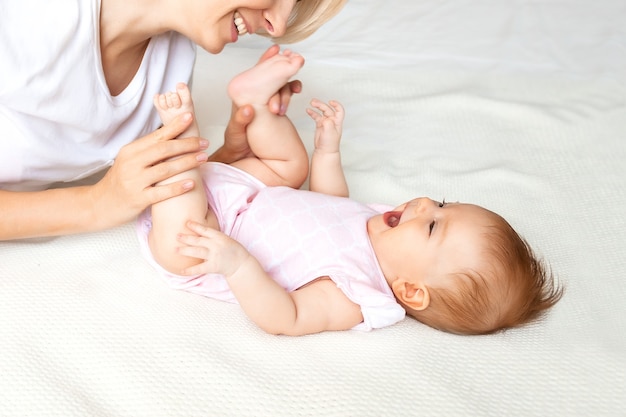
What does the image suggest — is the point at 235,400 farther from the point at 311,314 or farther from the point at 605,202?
the point at 605,202

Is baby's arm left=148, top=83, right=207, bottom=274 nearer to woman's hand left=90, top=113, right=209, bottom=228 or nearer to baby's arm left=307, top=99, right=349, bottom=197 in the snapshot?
woman's hand left=90, top=113, right=209, bottom=228

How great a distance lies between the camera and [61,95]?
123cm

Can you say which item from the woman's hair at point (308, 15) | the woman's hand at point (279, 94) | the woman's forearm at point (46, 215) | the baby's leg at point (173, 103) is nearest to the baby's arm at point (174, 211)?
the baby's leg at point (173, 103)

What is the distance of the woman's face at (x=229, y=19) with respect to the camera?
123cm

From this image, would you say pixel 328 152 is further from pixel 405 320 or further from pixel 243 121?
pixel 405 320

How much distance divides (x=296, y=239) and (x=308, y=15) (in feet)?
1.46

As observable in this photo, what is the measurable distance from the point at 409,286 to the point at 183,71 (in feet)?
1.97

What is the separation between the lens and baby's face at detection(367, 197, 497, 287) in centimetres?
123

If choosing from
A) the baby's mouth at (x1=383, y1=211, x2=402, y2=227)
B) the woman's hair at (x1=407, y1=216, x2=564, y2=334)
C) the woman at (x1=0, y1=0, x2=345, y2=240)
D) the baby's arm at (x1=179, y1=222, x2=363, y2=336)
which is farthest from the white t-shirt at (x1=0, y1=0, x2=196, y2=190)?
the woman's hair at (x1=407, y1=216, x2=564, y2=334)

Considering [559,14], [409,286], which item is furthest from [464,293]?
[559,14]

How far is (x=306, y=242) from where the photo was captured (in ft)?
4.15

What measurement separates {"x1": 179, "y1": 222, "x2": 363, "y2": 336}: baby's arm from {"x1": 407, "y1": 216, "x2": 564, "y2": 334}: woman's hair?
14 centimetres

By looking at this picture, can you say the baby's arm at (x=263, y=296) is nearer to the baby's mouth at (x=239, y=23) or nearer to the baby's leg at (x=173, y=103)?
the baby's leg at (x=173, y=103)

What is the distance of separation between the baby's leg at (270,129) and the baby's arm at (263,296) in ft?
0.97
